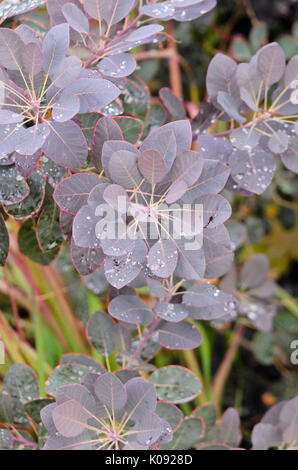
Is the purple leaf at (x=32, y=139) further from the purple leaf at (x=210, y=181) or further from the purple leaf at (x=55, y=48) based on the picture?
the purple leaf at (x=210, y=181)

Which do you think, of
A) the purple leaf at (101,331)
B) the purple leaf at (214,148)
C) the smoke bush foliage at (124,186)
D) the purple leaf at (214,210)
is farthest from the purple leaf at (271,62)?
the purple leaf at (101,331)

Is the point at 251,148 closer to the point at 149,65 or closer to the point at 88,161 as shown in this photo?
the point at 88,161

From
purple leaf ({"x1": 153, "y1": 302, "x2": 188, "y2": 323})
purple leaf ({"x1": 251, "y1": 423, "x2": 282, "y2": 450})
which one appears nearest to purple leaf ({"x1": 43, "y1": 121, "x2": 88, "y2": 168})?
purple leaf ({"x1": 153, "y1": 302, "x2": 188, "y2": 323})

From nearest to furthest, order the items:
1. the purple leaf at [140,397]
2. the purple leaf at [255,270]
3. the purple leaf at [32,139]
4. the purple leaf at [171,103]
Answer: the purple leaf at [32,139]
the purple leaf at [140,397]
the purple leaf at [171,103]
the purple leaf at [255,270]

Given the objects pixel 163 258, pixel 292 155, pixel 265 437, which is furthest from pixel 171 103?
pixel 265 437

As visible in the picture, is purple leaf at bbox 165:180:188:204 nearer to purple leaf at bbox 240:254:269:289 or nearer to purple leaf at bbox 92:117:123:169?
purple leaf at bbox 92:117:123:169

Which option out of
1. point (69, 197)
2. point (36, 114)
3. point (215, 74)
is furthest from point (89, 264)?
point (215, 74)
